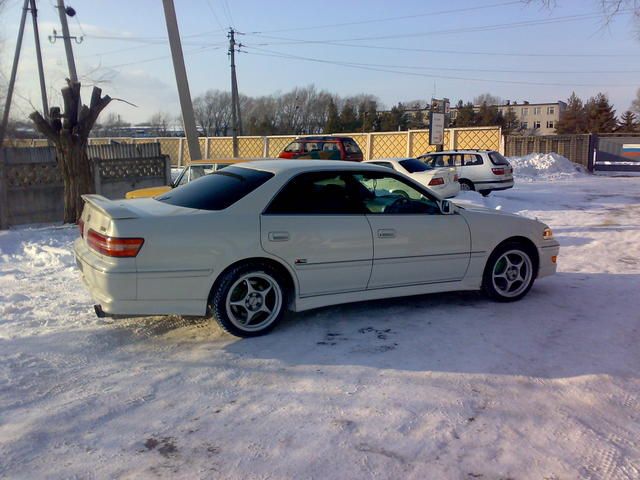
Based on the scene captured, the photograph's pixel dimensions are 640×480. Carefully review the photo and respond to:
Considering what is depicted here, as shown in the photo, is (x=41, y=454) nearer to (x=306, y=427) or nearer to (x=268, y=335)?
(x=306, y=427)

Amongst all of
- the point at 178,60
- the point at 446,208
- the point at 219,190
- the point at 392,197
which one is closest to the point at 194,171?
the point at 178,60

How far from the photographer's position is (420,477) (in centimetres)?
281

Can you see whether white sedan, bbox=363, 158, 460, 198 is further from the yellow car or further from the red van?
the yellow car

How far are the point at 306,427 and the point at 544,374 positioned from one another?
184 centimetres

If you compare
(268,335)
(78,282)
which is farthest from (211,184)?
(78,282)

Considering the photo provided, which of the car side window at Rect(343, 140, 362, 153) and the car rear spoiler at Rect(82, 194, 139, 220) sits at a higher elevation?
the car side window at Rect(343, 140, 362, 153)

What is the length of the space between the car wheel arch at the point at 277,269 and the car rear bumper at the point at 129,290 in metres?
0.23

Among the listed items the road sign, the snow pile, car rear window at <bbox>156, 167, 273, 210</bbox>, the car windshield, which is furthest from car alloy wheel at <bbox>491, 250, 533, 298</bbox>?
the snow pile

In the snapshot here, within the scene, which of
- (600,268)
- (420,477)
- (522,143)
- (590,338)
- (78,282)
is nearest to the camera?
(420,477)

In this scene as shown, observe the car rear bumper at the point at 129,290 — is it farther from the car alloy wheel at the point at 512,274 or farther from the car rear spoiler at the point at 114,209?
the car alloy wheel at the point at 512,274

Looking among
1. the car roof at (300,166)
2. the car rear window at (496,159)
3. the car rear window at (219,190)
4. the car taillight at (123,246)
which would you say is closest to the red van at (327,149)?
the car rear window at (496,159)

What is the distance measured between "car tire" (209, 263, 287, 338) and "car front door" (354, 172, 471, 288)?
894mm

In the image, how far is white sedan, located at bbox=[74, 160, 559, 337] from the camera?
14.3ft

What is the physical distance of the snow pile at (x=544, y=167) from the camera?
25984 mm
